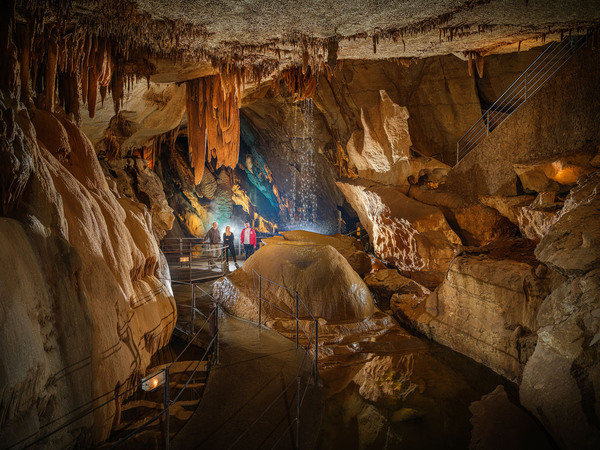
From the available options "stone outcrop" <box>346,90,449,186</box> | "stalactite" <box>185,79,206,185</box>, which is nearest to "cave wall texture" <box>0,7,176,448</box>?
"stalactite" <box>185,79,206,185</box>

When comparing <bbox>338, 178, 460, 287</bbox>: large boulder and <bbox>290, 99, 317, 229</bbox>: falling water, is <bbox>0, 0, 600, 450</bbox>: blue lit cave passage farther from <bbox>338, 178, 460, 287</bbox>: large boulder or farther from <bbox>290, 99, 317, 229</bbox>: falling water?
<bbox>290, 99, 317, 229</bbox>: falling water

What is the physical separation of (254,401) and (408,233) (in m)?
8.83

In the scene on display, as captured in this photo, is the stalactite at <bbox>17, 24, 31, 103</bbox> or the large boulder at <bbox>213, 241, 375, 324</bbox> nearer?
the stalactite at <bbox>17, 24, 31, 103</bbox>

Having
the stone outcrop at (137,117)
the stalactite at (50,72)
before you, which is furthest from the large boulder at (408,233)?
the stalactite at (50,72)

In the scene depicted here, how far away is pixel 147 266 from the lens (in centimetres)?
670

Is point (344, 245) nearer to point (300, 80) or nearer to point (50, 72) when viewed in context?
point (300, 80)

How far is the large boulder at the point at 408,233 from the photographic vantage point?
440 inches

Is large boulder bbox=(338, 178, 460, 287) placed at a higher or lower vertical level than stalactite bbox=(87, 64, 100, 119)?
lower

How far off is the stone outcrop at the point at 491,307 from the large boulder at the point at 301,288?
1661 mm

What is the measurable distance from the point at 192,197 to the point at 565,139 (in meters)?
18.6

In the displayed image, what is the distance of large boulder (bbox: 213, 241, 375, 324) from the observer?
802cm

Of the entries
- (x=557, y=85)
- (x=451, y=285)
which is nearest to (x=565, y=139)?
(x=557, y=85)

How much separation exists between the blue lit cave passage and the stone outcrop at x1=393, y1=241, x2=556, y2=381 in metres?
0.04

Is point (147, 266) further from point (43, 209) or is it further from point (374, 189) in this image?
point (374, 189)
